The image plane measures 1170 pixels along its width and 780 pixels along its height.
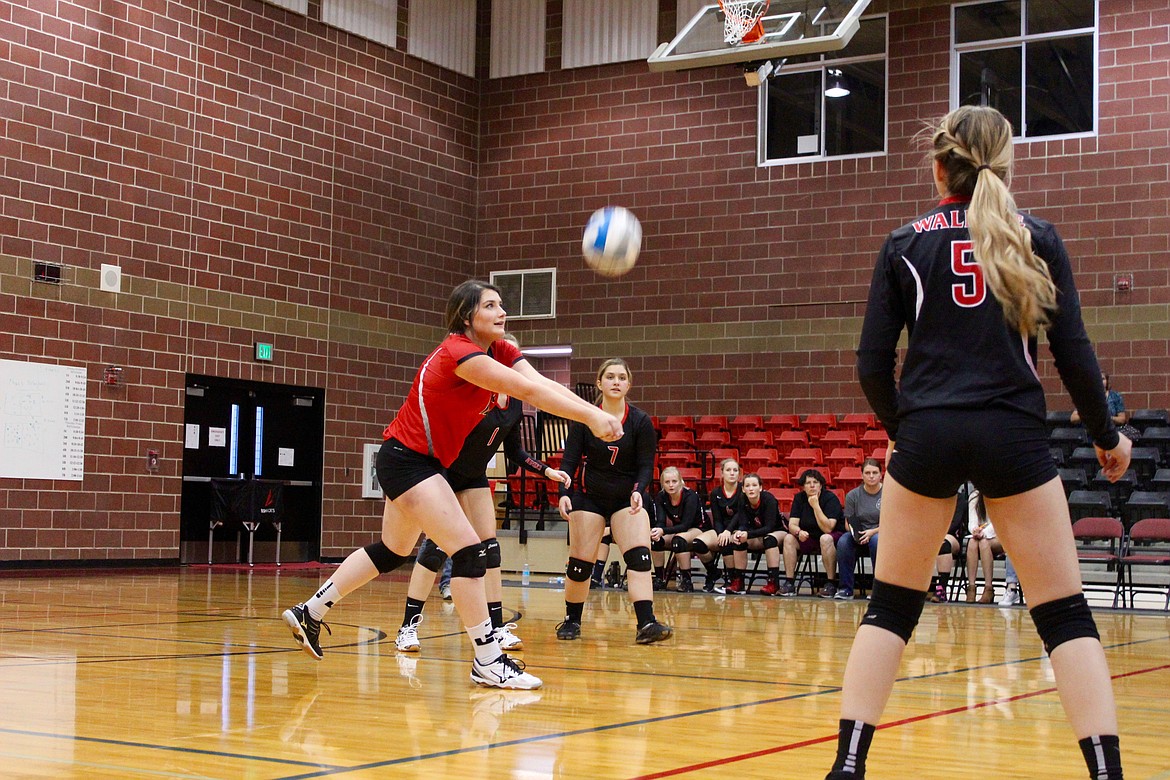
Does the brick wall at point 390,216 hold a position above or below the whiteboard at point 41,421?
above

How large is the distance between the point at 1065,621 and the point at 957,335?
2.39 feet

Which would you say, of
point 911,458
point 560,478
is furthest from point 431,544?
point 911,458

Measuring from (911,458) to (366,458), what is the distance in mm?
17112

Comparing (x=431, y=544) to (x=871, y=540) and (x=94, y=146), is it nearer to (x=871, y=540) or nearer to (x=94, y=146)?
(x=871, y=540)

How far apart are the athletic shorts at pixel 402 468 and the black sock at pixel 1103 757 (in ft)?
11.0

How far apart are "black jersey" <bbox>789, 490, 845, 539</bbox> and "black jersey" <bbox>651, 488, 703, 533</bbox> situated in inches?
42.8

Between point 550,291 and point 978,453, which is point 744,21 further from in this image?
point 978,453

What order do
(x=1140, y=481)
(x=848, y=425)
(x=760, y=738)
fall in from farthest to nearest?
(x=848, y=425), (x=1140, y=481), (x=760, y=738)

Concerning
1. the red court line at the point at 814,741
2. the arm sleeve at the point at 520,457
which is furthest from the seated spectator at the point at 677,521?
the red court line at the point at 814,741

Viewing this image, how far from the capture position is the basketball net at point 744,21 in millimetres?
14891

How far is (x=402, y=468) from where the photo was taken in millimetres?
5750

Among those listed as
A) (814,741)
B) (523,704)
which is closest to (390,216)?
(523,704)

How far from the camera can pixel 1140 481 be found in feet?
48.7

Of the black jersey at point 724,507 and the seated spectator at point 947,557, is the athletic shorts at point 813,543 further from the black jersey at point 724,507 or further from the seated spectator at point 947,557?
the seated spectator at point 947,557
